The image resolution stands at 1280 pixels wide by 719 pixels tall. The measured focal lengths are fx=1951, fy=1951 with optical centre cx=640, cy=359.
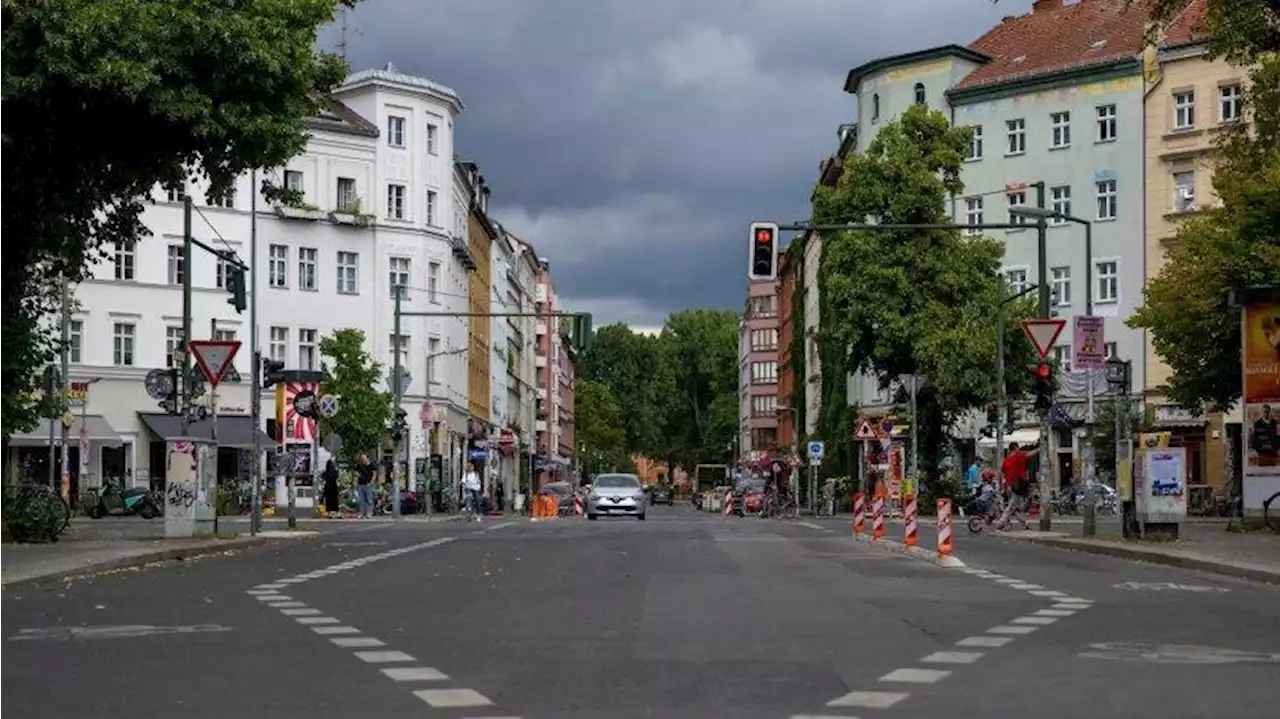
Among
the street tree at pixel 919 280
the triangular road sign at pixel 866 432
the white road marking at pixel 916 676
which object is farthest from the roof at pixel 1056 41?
the white road marking at pixel 916 676

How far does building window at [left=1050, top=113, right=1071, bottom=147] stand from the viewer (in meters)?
79.2

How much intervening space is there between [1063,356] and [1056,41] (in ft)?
45.5

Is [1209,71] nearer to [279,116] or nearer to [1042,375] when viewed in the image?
[1042,375]

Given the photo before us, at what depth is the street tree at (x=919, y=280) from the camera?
63.8 meters

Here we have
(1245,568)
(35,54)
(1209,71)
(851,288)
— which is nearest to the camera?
(1245,568)

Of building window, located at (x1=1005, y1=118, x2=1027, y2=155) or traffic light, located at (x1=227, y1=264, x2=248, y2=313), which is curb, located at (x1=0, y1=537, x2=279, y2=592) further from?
building window, located at (x1=1005, y1=118, x2=1027, y2=155)

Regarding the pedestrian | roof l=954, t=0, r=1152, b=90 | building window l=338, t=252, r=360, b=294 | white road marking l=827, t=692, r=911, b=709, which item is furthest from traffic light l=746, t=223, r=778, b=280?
building window l=338, t=252, r=360, b=294

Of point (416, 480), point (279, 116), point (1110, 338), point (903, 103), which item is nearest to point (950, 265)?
point (1110, 338)

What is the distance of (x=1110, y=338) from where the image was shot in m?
76.9

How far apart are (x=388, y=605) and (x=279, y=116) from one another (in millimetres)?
13719

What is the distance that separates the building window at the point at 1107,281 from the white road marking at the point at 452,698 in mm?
70121

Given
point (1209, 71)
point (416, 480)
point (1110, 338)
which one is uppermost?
point (1209, 71)

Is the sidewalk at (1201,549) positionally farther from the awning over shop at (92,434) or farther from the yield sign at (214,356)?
the awning over shop at (92,434)

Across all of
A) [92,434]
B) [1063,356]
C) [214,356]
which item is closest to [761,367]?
[1063,356]
